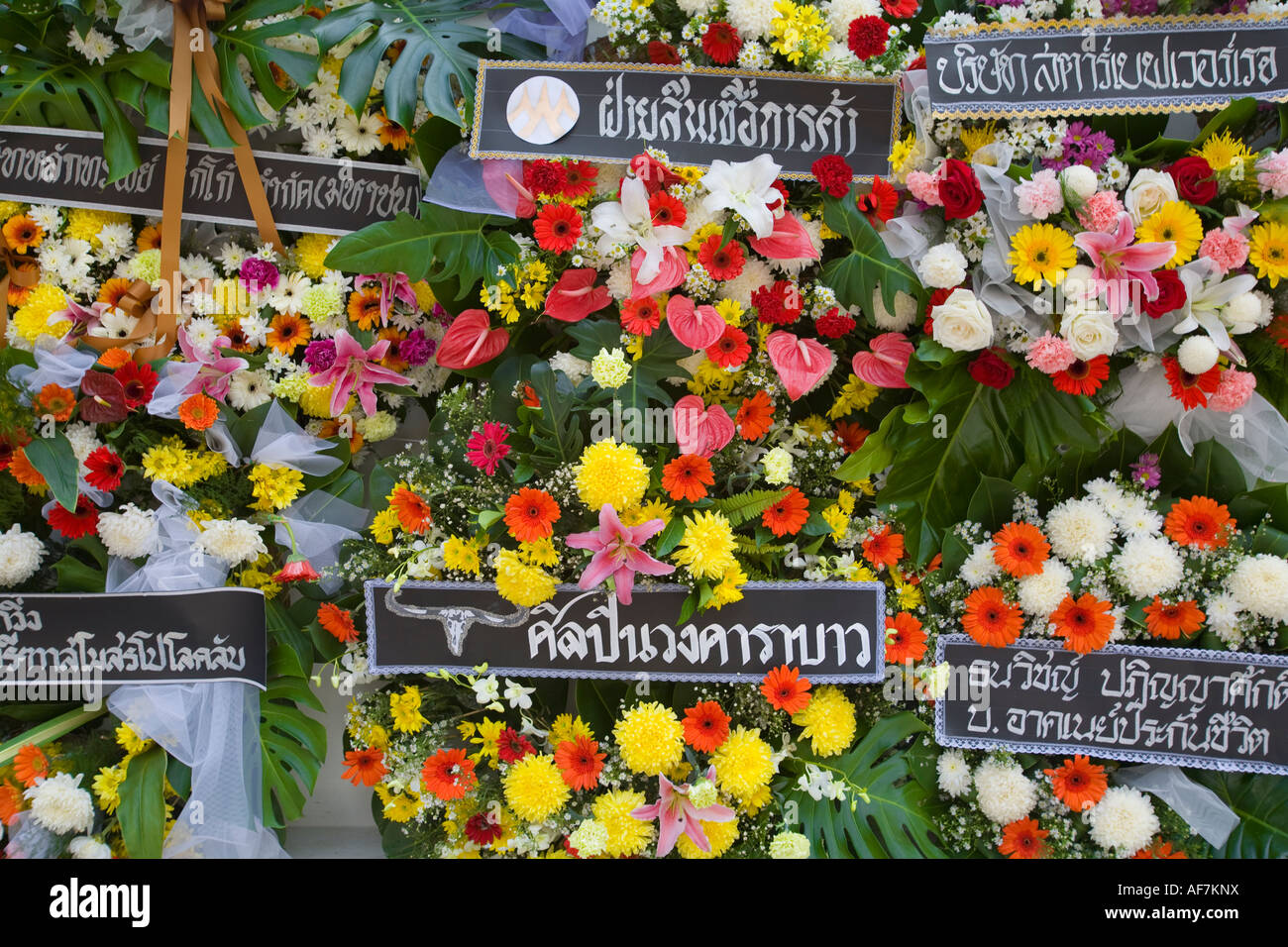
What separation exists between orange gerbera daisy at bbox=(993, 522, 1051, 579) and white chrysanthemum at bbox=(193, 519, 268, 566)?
1.38 metres

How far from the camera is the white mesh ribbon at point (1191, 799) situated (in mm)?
1398

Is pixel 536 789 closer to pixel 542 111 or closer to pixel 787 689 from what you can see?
pixel 787 689

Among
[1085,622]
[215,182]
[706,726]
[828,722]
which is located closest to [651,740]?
[706,726]

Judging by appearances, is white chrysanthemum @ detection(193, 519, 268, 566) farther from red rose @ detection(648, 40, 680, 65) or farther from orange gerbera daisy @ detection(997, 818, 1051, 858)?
orange gerbera daisy @ detection(997, 818, 1051, 858)

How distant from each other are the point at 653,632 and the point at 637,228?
28.0 inches

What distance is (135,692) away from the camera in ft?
5.20

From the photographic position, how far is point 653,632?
147 centimetres

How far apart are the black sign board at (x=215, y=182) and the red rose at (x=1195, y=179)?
4.60 ft

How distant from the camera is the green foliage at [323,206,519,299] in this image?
1.54 metres

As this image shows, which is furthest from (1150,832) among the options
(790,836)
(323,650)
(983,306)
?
(323,650)

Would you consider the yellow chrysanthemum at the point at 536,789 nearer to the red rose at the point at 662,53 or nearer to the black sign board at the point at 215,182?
the black sign board at the point at 215,182

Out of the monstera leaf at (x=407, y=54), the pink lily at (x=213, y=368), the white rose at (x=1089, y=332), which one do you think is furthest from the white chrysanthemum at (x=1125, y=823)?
the pink lily at (x=213, y=368)

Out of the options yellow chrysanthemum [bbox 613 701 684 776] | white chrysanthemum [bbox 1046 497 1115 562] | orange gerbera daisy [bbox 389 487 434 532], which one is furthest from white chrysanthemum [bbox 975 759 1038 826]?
orange gerbera daisy [bbox 389 487 434 532]
